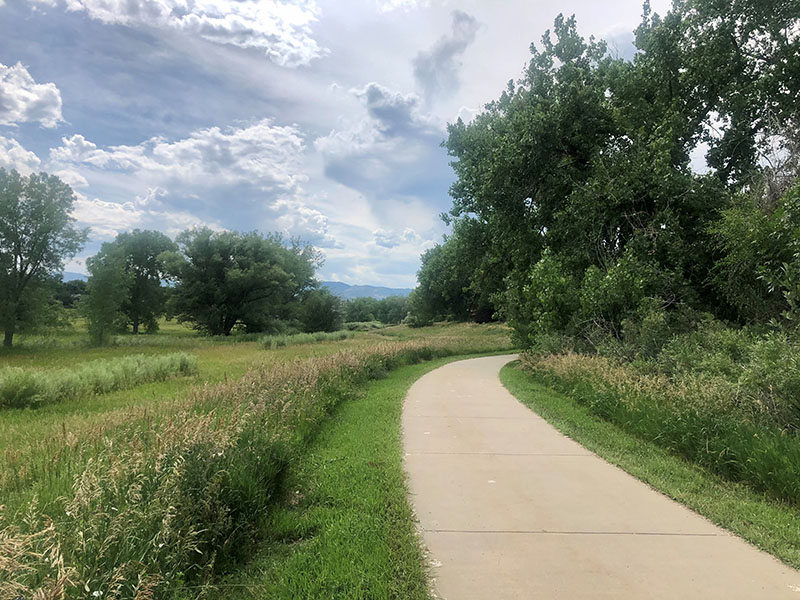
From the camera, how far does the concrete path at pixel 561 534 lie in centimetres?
327

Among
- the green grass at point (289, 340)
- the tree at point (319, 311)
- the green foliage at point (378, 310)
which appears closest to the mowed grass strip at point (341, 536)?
the green grass at point (289, 340)

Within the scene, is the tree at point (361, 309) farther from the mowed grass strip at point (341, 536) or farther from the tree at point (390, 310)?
the mowed grass strip at point (341, 536)

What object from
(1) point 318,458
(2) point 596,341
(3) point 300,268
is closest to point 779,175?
(2) point 596,341

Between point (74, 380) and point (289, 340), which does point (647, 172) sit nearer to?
point (74, 380)

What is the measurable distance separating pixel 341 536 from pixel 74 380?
11735mm

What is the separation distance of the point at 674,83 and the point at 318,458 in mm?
19332

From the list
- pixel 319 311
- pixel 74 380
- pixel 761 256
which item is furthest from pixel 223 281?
pixel 761 256

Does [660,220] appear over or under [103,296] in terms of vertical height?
over

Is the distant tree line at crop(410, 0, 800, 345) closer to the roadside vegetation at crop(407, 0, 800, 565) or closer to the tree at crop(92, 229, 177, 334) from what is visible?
the roadside vegetation at crop(407, 0, 800, 565)

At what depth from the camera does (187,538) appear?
320cm

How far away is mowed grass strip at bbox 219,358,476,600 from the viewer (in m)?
3.24

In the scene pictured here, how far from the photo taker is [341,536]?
398 cm

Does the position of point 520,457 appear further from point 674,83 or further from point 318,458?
point 674,83

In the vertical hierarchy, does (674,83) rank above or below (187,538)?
above
